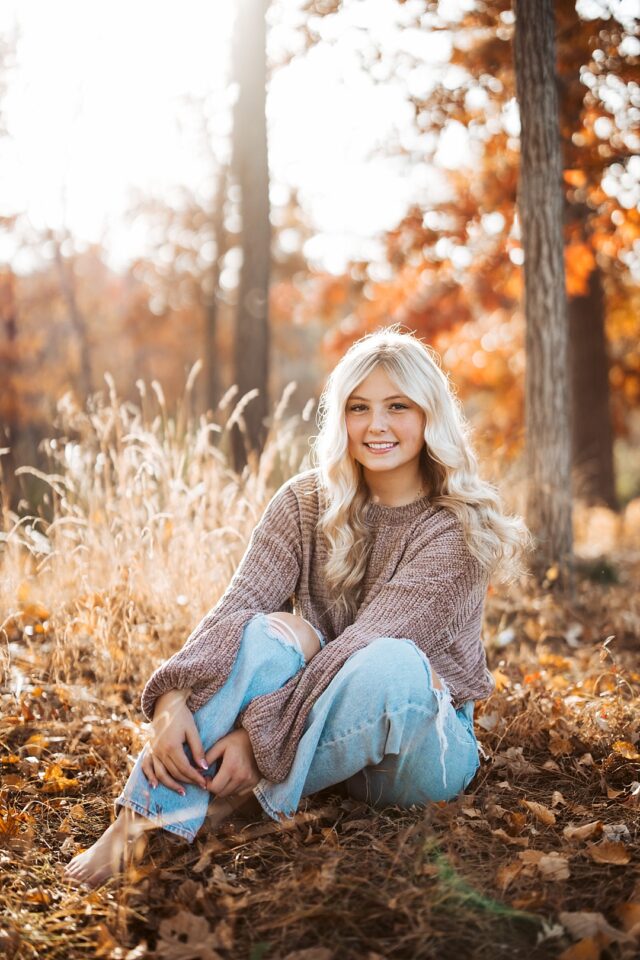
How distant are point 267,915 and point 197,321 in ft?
57.2

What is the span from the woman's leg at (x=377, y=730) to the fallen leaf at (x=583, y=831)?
1.10 feet

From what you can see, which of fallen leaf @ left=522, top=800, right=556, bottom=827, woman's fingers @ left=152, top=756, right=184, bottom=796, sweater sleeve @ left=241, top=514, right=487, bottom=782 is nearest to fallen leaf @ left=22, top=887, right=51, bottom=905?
woman's fingers @ left=152, top=756, right=184, bottom=796

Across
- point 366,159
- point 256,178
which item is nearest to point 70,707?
point 256,178

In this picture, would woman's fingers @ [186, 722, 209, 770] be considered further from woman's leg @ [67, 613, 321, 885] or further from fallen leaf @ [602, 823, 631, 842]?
fallen leaf @ [602, 823, 631, 842]

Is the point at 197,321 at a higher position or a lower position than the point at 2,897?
higher

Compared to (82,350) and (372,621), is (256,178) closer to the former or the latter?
(372,621)

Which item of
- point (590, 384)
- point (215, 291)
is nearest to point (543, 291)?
point (590, 384)

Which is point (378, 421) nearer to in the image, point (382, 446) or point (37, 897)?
point (382, 446)

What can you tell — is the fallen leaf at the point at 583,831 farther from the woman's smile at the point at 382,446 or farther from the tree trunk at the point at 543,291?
the tree trunk at the point at 543,291

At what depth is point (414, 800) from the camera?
237 cm

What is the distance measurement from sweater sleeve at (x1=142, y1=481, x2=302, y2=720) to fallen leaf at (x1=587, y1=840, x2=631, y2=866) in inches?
38.0

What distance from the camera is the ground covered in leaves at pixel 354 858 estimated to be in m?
1.81

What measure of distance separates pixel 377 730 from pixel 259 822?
0.44 meters

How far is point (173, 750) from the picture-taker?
2.10m
